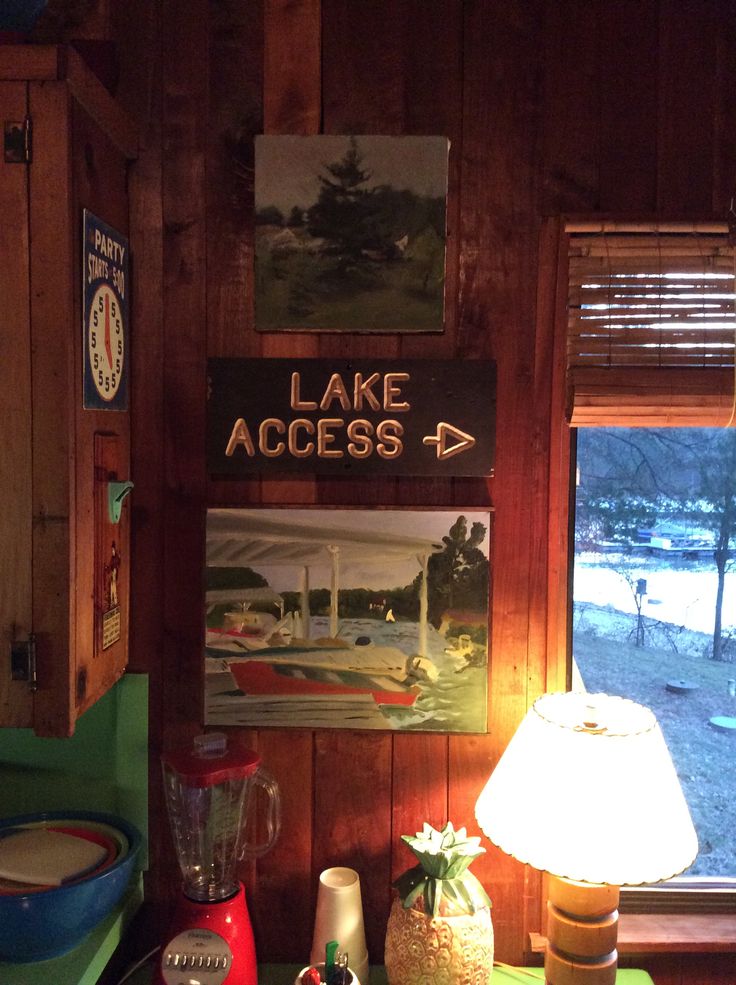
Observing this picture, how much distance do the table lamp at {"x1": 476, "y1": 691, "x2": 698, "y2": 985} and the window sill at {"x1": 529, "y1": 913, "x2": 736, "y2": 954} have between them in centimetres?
25

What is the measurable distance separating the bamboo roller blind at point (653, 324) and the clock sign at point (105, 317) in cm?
89

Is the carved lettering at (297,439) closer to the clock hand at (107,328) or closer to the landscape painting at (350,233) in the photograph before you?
the landscape painting at (350,233)

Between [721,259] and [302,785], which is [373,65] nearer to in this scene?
[721,259]

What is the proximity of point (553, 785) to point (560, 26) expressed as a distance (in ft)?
4.75

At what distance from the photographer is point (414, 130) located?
1663 mm

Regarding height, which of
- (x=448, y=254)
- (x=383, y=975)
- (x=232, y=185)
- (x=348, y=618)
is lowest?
(x=383, y=975)

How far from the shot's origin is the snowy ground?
1.81 meters

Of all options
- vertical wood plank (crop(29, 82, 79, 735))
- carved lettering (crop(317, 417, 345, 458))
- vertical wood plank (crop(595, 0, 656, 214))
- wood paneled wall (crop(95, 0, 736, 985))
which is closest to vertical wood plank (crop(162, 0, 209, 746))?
wood paneled wall (crop(95, 0, 736, 985))

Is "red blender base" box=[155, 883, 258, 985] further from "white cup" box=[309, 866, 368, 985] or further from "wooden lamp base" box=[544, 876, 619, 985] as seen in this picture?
"wooden lamp base" box=[544, 876, 619, 985]

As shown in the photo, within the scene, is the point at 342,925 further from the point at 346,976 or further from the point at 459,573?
the point at 459,573

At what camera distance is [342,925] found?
1.61 m

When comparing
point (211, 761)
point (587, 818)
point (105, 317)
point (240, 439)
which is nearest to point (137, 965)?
point (211, 761)

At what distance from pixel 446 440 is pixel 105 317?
70cm

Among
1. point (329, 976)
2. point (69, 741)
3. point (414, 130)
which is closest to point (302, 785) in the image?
point (329, 976)
